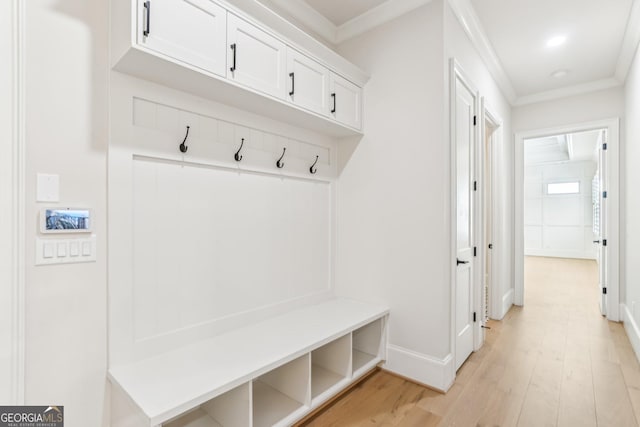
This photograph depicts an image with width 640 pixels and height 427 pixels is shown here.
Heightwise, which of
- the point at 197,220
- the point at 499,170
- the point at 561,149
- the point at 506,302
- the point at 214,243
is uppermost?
the point at 561,149

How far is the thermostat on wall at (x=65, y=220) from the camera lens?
128cm

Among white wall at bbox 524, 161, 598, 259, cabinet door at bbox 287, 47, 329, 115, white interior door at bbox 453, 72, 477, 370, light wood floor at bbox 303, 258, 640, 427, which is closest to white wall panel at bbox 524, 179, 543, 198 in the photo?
white wall at bbox 524, 161, 598, 259

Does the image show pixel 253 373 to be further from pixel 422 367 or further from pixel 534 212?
pixel 534 212

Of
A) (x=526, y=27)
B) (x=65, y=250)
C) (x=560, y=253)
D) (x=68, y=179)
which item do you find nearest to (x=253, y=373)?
(x=65, y=250)

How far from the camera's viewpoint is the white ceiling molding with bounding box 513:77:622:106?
3.65 metres

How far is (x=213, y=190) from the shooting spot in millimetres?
1839

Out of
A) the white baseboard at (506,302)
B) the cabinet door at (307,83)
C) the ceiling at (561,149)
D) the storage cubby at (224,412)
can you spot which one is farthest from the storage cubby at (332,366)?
the ceiling at (561,149)

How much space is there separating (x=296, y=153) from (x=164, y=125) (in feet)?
3.15

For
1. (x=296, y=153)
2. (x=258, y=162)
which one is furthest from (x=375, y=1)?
(x=258, y=162)

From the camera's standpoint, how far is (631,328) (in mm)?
2961

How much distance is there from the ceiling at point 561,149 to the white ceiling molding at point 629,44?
10.0ft

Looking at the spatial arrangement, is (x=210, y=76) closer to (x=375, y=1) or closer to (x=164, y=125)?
(x=164, y=125)

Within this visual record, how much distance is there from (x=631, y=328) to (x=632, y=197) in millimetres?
1224

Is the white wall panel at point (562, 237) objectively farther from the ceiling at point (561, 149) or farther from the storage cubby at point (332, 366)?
the storage cubby at point (332, 366)
